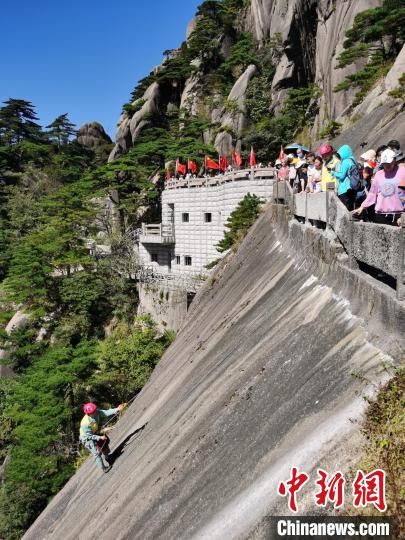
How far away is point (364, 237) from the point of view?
14.8 feet

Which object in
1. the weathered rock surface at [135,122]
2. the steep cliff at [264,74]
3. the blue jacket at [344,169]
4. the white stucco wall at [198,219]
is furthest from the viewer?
the weathered rock surface at [135,122]

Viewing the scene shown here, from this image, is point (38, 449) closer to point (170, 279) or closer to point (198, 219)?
point (170, 279)

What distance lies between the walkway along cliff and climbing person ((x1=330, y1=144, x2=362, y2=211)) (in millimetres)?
722

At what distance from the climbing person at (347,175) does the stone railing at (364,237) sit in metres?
0.28

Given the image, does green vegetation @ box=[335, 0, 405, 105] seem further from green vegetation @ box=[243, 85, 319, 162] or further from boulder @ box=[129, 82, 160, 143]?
boulder @ box=[129, 82, 160, 143]

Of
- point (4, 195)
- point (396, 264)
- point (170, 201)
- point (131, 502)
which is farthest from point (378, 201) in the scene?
point (4, 195)

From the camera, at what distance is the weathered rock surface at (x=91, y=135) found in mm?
63906

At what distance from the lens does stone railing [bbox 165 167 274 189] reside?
20.1m

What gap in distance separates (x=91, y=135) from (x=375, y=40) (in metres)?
47.8

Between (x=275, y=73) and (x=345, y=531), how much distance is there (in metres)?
42.1

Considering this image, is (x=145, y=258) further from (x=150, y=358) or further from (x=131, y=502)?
(x=131, y=502)

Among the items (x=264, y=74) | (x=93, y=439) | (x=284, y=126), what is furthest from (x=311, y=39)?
(x=93, y=439)

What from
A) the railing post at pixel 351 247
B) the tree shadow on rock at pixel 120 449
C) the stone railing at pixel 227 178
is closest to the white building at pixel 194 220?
the stone railing at pixel 227 178

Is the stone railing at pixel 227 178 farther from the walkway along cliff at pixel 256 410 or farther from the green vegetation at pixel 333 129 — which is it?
the walkway along cliff at pixel 256 410
